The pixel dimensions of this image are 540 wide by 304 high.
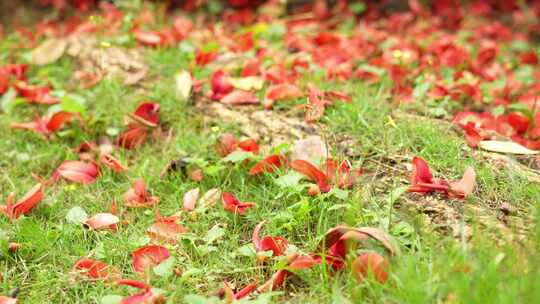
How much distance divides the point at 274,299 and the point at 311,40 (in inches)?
84.7

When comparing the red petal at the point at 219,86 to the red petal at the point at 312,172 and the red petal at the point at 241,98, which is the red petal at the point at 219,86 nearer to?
the red petal at the point at 241,98

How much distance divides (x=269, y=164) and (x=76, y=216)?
652mm

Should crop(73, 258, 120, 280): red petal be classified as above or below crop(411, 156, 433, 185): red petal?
below

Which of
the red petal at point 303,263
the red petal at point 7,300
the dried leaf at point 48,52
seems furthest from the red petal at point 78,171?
the dried leaf at point 48,52

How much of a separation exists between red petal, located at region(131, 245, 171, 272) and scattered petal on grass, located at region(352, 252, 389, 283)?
0.54 meters

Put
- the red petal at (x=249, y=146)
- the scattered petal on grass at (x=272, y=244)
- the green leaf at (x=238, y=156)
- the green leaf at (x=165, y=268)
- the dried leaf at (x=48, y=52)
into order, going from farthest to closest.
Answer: the dried leaf at (x=48, y=52), the red petal at (x=249, y=146), the green leaf at (x=238, y=156), the scattered petal on grass at (x=272, y=244), the green leaf at (x=165, y=268)

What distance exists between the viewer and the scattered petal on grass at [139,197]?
2.11 metres

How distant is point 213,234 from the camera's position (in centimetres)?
190

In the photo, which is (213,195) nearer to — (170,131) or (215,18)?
(170,131)

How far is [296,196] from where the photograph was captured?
2.04 meters

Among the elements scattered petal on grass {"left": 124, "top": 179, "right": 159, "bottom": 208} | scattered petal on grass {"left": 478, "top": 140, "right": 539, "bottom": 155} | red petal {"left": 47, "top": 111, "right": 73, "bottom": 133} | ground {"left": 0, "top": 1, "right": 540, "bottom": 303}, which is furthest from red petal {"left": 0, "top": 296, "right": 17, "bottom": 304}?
scattered petal on grass {"left": 478, "top": 140, "right": 539, "bottom": 155}

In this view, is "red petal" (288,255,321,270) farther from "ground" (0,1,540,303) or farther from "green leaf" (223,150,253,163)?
"green leaf" (223,150,253,163)

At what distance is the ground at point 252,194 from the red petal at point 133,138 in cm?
3

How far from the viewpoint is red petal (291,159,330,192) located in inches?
78.7
